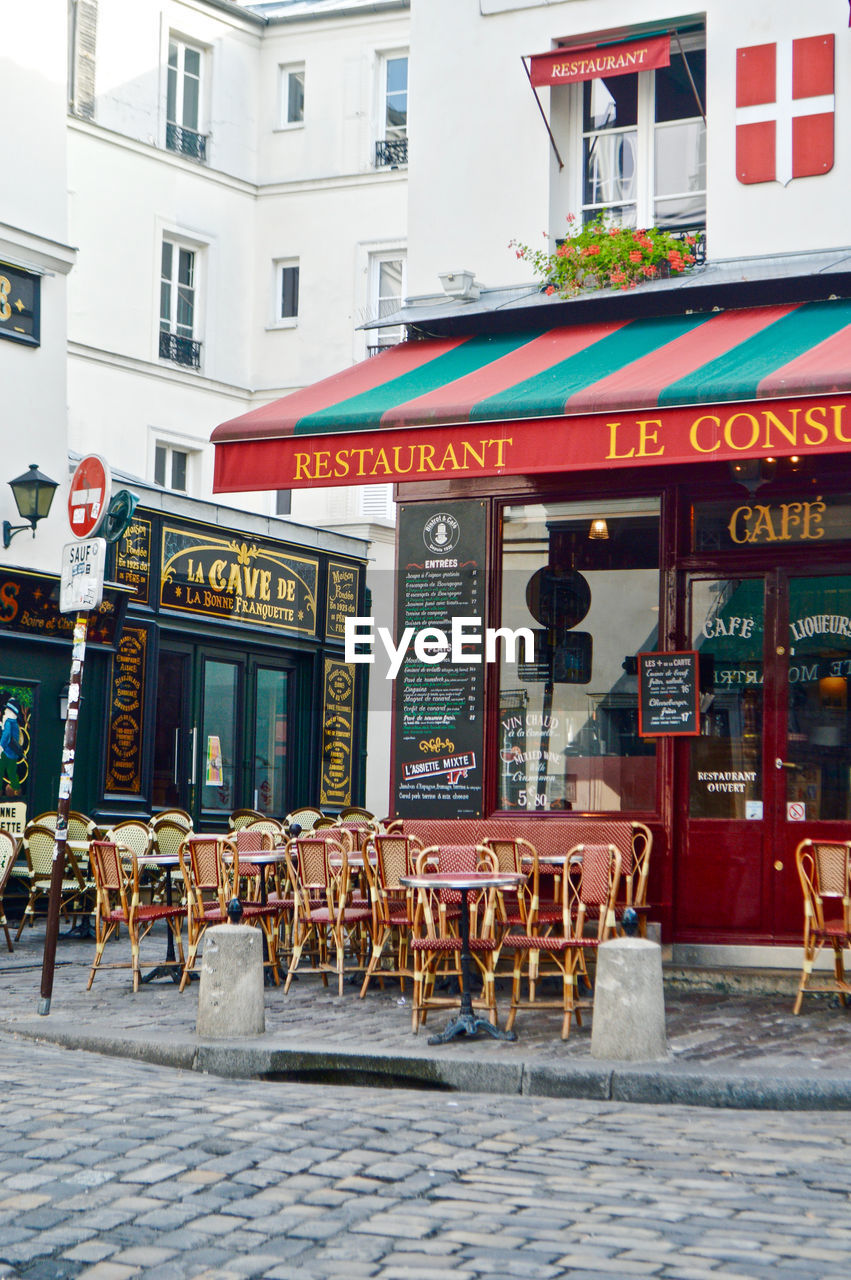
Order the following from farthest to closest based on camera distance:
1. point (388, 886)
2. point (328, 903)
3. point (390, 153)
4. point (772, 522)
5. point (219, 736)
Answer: point (390, 153) < point (219, 736) < point (772, 522) < point (328, 903) < point (388, 886)

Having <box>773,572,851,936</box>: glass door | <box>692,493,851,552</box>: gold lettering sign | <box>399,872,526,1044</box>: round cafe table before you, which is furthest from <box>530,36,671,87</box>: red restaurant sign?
<box>399,872,526,1044</box>: round cafe table

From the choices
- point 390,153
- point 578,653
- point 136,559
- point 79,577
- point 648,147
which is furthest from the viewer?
point 390,153

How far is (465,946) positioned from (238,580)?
12156 millimetres

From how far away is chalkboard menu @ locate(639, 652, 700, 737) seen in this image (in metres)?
10.6

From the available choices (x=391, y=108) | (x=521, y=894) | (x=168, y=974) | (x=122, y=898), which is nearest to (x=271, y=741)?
(x=168, y=974)

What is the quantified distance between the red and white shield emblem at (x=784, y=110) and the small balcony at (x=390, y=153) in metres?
14.1

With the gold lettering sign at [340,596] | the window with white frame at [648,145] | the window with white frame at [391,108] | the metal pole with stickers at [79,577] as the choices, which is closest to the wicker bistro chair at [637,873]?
the metal pole with stickers at [79,577]

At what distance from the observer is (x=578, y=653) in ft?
36.4

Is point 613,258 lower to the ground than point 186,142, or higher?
lower

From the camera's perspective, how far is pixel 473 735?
11.1 m

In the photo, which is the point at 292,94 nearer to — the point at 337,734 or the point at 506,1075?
the point at 337,734

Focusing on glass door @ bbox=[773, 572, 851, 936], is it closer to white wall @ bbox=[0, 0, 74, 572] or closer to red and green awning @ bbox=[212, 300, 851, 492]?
red and green awning @ bbox=[212, 300, 851, 492]

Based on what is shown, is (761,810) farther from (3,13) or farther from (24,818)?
(3,13)

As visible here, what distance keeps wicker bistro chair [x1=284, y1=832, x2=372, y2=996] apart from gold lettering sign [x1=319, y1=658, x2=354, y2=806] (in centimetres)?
1060
